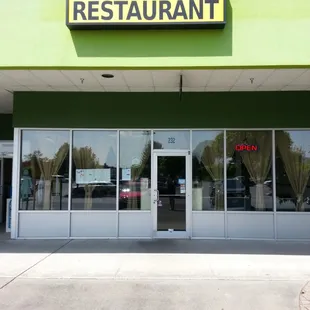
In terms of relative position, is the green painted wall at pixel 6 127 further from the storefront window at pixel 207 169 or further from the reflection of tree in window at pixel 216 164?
the reflection of tree in window at pixel 216 164

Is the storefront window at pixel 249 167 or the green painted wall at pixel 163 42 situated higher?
the green painted wall at pixel 163 42

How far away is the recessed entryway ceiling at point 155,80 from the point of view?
26.2 feet

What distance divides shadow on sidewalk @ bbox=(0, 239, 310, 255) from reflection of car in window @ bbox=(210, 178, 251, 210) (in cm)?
93

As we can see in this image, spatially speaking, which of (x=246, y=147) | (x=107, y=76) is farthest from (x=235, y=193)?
(x=107, y=76)

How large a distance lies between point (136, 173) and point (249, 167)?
9.68ft

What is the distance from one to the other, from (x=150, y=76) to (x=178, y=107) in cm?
183

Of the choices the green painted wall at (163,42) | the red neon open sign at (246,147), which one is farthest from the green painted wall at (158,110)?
the green painted wall at (163,42)

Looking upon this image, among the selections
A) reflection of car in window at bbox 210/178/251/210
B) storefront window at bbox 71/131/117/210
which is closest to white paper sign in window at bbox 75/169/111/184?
storefront window at bbox 71/131/117/210

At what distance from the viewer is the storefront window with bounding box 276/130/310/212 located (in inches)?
393

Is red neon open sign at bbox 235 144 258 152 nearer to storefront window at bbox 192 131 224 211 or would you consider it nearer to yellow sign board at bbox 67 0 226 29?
storefront window at bbox 192 131 224 211

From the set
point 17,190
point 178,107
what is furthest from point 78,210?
point 178,107

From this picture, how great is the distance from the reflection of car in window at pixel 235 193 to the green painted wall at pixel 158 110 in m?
1.48

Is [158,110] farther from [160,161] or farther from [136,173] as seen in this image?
[136,173]

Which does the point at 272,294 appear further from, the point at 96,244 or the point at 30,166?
the point at 30,166
